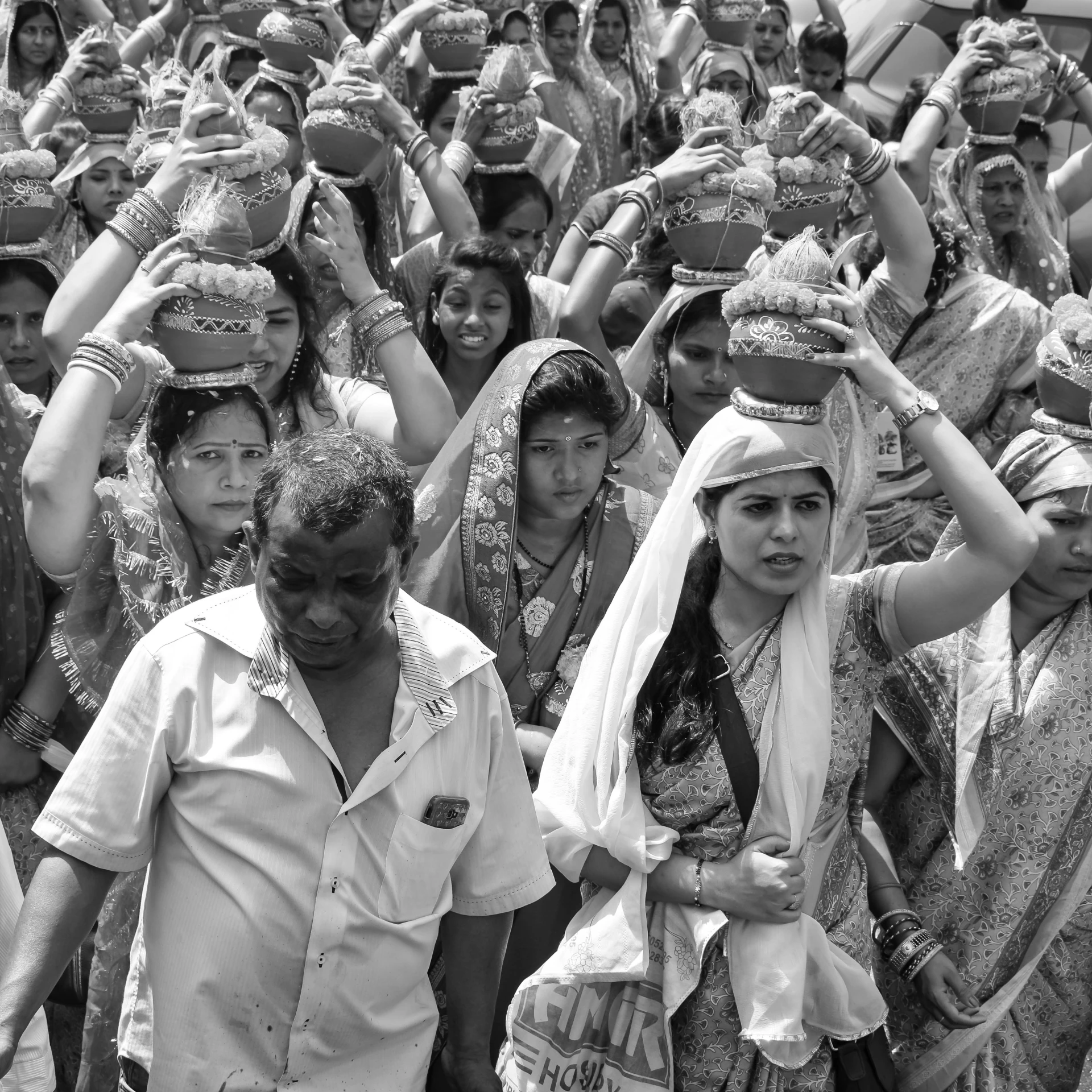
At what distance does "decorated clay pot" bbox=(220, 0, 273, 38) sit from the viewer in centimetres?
589

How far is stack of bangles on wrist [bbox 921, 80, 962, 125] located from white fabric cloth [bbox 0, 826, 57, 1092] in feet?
13.9

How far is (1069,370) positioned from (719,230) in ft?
3.97

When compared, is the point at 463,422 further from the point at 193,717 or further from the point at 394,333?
the point at 193,717

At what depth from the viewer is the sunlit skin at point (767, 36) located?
8.27 m

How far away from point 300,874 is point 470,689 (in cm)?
40

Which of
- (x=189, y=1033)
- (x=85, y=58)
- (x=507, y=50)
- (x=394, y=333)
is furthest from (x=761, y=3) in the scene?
(x=189, y=1033)

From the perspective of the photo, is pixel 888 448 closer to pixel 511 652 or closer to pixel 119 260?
pixel 511 652

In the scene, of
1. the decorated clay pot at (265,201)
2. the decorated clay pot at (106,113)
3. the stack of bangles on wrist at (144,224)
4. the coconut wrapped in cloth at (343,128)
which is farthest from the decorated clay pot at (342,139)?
the decorated clay pot at (106,113)

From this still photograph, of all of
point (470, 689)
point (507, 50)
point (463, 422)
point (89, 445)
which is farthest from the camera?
point (507, 50)

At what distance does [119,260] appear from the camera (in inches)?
142

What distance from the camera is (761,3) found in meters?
7.16

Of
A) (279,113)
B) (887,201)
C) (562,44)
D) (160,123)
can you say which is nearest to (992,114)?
(887,201)

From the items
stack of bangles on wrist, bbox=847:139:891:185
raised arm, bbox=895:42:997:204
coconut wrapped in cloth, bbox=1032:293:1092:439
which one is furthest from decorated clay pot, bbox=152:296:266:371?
raised arm, bbox=895:42:997:204

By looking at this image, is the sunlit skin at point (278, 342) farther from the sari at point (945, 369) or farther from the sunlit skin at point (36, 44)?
the sunlit skin at point (36, 44)
